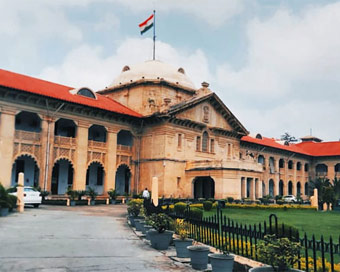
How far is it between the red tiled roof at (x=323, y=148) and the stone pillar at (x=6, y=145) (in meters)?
46.0

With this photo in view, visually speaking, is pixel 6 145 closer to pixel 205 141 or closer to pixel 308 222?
pixel 205 141

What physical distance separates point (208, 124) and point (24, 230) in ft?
89.1

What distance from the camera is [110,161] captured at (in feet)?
109

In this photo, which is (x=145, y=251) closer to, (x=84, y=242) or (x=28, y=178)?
(x=84, y=242)

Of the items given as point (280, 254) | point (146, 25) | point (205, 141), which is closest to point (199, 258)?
point (280, 254)

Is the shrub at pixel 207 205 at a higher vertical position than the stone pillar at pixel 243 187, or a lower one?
lower

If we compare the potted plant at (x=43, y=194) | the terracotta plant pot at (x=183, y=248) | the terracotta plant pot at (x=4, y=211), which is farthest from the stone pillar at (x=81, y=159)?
the terracotta plant pot at (x=183, y=248)

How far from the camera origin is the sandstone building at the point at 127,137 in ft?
92.3

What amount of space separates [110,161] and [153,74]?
459 inches

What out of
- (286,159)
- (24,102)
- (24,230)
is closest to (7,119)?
(24,102)

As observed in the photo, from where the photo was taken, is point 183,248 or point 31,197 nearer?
point 183,248

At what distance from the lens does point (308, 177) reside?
58844 millimetres

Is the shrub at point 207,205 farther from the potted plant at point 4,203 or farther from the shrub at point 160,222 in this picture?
the shrub at point 160,222

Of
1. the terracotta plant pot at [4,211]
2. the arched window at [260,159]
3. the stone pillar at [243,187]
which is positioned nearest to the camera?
the terracotta plant pot at [4,211]
